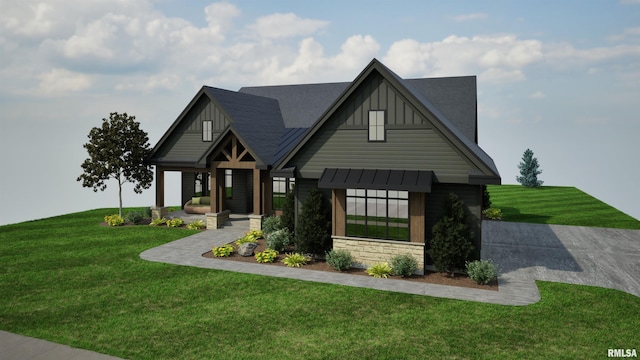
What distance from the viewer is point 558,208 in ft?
111

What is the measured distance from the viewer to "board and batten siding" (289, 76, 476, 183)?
52.5 ft

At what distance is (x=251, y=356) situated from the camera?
9.69 m

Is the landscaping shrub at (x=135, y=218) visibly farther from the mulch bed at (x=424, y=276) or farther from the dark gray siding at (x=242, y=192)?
the mulch bed at (x=424, y=276)

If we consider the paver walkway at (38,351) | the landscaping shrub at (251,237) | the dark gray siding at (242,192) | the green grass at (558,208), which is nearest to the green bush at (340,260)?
the landscaping shrub at (251,237)

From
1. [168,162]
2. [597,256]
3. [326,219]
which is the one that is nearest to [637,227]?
[597,256]

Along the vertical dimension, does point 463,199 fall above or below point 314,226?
above

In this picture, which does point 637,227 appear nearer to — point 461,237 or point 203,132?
point 461,237

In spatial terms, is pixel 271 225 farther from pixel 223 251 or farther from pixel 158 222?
pixel 158 222

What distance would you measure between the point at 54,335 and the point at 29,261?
937 centimetres

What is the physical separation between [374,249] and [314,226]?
2778 millimetres

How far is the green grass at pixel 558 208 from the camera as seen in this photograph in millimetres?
27953

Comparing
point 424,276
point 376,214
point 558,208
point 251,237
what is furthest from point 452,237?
point 558,208

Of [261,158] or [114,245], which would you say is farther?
[261,158]

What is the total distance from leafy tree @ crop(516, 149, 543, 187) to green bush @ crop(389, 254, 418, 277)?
1669 inches
